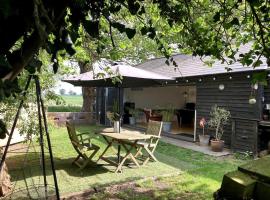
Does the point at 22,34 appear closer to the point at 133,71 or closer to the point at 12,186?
the point at 12,186

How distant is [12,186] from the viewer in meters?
5.54

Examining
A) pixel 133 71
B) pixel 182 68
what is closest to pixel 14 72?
pixel 133 71

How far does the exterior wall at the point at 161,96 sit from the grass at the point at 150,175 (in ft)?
32.8

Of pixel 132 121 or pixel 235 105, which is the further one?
pixel 132 121

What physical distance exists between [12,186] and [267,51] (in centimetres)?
490

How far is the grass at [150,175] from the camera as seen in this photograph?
535 cm

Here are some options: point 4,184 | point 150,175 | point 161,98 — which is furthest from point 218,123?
point 161,98

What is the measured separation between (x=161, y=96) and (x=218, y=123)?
31.4ft

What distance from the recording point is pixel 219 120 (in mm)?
9805

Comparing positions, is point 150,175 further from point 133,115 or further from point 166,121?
point 133,115

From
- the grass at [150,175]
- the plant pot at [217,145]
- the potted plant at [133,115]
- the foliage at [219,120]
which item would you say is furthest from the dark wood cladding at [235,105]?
the potted plant at [133,115]

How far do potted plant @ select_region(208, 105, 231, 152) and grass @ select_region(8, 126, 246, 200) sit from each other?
2.86ft

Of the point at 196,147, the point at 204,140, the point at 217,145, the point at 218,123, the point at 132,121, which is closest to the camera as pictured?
the point at 217,145

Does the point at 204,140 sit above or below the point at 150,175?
above
